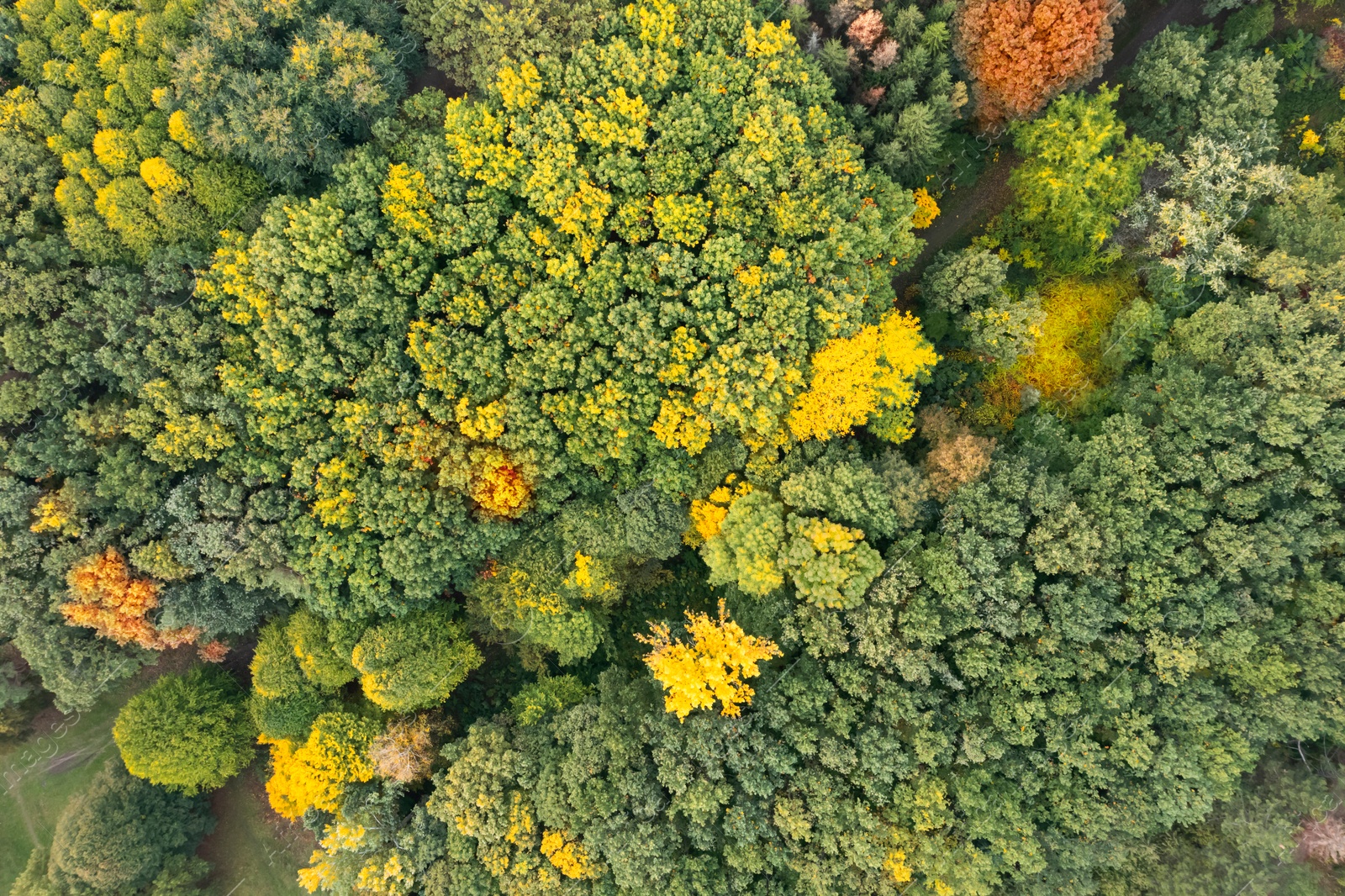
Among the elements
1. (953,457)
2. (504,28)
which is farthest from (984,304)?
(504,28)

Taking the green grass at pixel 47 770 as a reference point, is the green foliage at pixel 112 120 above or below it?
above

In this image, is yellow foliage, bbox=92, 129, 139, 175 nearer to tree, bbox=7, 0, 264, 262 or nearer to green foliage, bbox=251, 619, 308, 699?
tree, bbox=7, 0, 264, 262

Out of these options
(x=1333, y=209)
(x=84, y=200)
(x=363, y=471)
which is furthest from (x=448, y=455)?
(x=1333, y=209)

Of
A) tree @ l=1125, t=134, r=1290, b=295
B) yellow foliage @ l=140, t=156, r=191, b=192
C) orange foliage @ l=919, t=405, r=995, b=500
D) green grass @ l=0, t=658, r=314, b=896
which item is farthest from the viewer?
green grass @ l=0, t=658, r=314, b=896

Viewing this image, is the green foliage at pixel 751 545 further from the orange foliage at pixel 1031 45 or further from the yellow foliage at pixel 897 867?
the orange foliage at pixel 1031 45

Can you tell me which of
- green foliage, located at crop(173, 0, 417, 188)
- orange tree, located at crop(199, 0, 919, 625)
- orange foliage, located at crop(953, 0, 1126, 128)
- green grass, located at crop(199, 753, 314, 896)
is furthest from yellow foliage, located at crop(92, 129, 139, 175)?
orange foliage, located at crop(953, 0, 1126, 128)

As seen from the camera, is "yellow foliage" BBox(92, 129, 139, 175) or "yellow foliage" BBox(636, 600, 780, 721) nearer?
"yellow foliage" BBox(636, 600, 780, 721)

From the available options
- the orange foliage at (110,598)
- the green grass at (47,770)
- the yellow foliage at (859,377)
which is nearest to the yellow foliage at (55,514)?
the orange foliage at (110,598)
